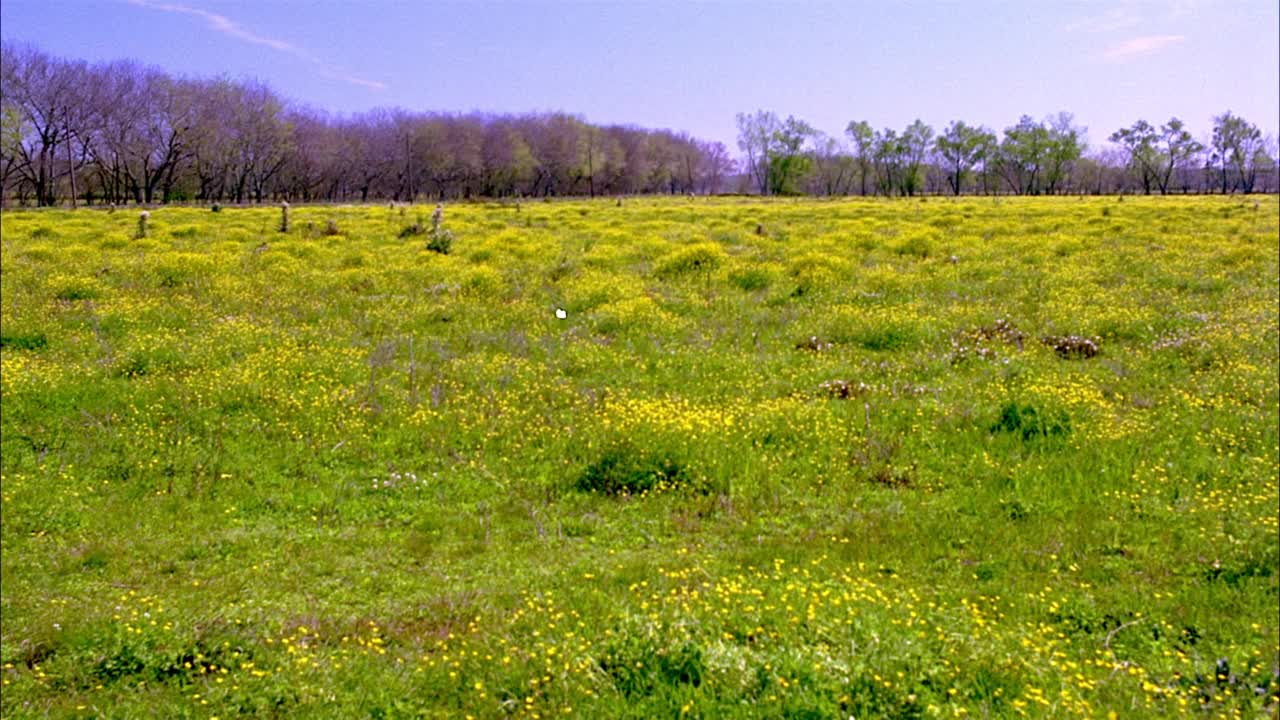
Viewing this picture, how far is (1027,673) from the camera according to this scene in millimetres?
4844

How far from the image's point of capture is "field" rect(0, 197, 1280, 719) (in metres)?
4.89

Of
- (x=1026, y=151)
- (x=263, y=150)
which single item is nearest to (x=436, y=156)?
(x=263, y=150)

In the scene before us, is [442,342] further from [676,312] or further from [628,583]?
[628,583]

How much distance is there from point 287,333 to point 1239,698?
12.4m

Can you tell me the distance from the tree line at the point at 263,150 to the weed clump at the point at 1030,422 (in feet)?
247

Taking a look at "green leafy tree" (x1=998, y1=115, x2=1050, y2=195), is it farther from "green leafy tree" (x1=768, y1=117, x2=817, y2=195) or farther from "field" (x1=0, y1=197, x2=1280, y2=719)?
"field" (x1=0, y1=197, x2=1280, y2=719)

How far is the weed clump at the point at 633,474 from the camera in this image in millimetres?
7965

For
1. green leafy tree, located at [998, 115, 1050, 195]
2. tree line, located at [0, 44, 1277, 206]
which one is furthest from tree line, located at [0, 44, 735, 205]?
green leafy tree, located at [998, 115, 1050, 195]

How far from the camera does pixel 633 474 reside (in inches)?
319

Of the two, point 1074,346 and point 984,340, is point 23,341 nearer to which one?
point 984,340

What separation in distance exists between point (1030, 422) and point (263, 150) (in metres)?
102

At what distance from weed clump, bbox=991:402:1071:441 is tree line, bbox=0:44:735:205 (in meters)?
75.2

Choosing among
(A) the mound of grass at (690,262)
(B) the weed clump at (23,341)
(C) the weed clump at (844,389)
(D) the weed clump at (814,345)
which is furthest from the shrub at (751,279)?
(B) the weed clump at (23,341)

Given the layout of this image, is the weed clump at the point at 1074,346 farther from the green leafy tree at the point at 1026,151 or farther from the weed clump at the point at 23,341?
the green leafy tree at the point at 1026,151
